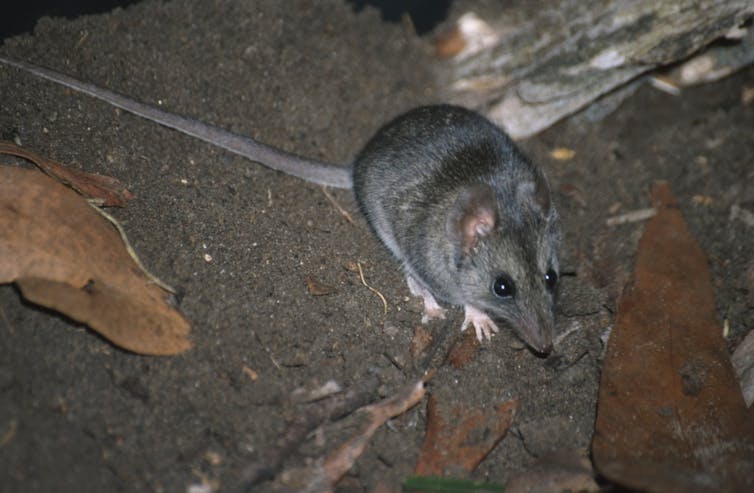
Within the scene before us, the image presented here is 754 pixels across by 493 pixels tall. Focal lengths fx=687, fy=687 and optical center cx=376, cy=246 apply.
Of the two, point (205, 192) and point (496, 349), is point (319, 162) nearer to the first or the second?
point (205, 192)

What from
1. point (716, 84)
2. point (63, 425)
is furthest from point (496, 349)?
point (716, 84)

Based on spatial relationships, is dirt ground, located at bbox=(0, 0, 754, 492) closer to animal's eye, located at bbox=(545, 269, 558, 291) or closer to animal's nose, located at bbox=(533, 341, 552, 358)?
animal's nose, located at bbox=(533, 341, 552, 358)

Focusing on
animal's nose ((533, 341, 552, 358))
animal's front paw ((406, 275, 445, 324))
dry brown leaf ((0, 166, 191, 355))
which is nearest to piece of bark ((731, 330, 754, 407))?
animal's nose ((533, 341, 552, 358))

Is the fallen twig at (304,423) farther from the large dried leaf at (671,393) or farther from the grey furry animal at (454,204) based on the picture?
the large dried leaf at (671,393)

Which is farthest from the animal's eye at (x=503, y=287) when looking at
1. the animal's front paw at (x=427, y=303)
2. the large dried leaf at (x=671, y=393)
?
the large dried leaf at (x=671, y=393)

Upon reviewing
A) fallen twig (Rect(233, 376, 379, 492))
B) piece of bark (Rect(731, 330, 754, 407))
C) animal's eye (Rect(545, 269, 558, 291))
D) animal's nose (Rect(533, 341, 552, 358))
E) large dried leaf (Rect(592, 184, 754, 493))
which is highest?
fallen twig (Rect(233, 376, 379, 492))

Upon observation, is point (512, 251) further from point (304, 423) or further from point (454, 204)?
point (304, 423)
